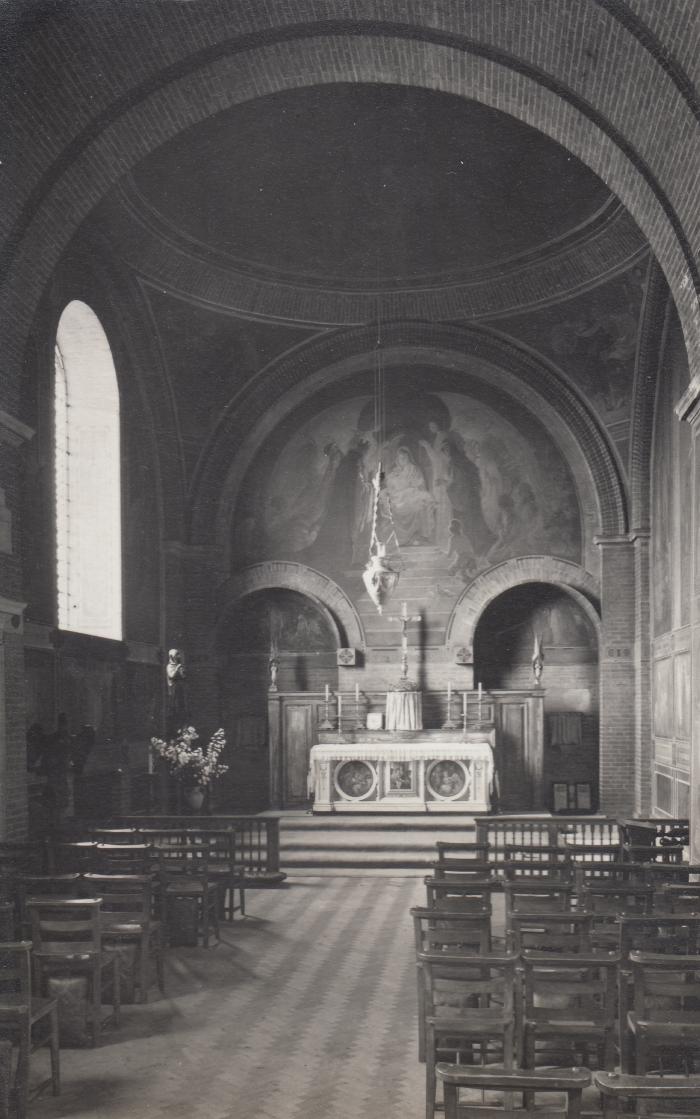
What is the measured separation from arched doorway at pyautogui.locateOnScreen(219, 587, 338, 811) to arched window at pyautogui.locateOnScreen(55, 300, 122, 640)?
3.42 m

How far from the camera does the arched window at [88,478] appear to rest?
16.3m

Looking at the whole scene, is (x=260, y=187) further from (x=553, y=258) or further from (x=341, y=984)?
(x=341, y=984)

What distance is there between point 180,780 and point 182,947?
6083mm

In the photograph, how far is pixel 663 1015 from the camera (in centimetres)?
535

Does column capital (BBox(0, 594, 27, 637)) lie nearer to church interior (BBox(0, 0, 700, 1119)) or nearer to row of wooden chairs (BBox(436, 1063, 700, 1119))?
church interior (BBox(0, 0, 700, 1119))

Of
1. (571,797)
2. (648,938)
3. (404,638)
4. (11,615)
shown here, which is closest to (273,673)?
(404,638)

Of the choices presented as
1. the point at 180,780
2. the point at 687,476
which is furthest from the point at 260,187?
the point at 180,780

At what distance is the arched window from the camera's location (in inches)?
640

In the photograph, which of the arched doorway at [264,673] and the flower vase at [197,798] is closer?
the flower vase at [197,798]

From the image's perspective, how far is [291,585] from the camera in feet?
64.2

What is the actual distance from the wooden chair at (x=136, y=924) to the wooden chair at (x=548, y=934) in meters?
2.97

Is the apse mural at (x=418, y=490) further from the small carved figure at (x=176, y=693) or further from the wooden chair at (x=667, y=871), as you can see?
the wooden chair at (x=667, y=871)

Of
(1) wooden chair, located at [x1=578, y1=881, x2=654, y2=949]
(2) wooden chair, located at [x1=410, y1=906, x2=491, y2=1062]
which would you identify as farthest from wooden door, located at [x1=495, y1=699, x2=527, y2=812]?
(2) wooden chair, located at [x1=410, y1=906, x2=491, y2=1062]

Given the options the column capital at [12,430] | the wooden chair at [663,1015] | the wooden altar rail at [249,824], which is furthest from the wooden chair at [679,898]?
the column capital at [12,430]
